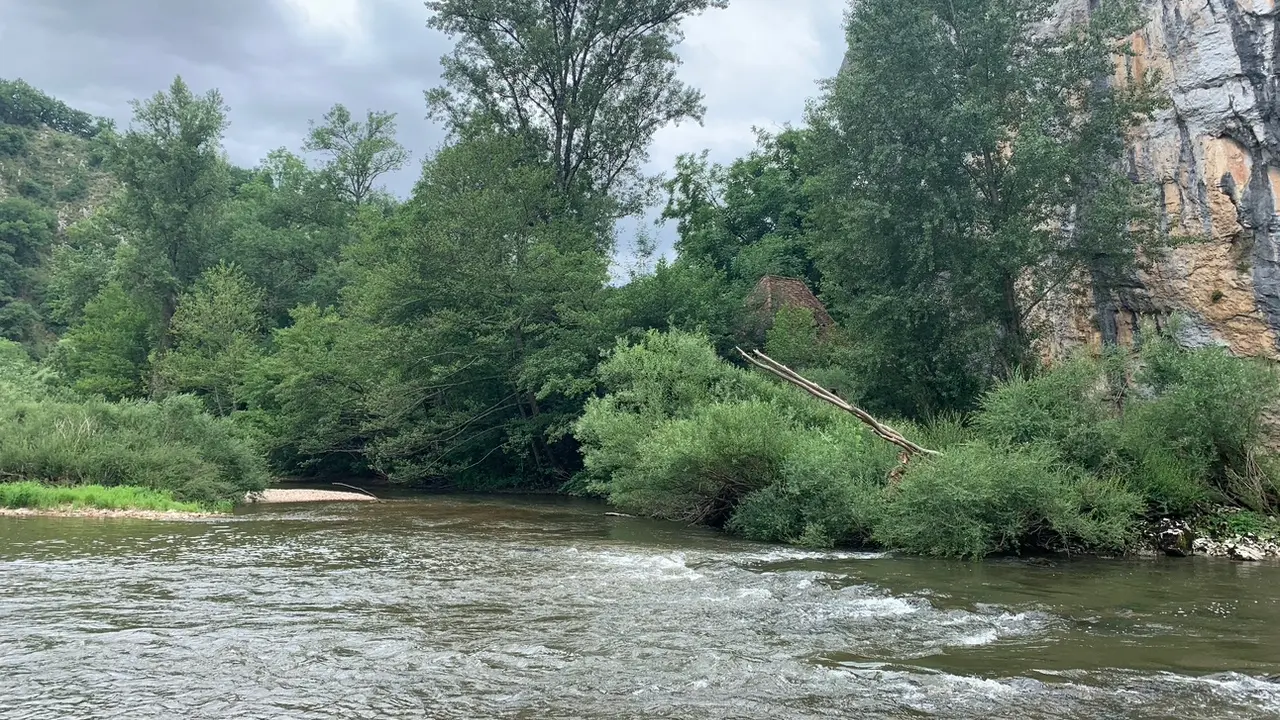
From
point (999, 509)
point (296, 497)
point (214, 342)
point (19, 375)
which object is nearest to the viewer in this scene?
point (999, 509)

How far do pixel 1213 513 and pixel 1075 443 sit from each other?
2.61 meters

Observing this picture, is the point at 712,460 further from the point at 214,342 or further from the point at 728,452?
the point at 214,342

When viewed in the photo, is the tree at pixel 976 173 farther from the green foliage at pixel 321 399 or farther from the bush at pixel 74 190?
the bush at pixel 74 190

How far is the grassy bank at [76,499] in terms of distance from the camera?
19.6m

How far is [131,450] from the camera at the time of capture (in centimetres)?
2212

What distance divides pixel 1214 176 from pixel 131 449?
28136 millimetres

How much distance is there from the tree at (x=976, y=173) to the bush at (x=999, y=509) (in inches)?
309

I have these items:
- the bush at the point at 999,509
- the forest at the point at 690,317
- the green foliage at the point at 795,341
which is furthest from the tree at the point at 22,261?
the bush at the point at 999,509

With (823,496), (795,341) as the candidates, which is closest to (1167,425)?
(823,496)

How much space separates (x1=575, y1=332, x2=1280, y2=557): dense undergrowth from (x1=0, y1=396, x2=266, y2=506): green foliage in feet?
38.2

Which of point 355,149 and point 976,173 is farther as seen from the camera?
point 355,149

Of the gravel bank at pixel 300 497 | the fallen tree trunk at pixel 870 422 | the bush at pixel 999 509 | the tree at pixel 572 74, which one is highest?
the tree at pixel 572 74

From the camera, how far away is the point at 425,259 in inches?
1255

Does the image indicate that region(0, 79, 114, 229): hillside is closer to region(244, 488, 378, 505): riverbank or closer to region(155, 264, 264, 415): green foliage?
region(155, 264, 264, 415): green foliage
